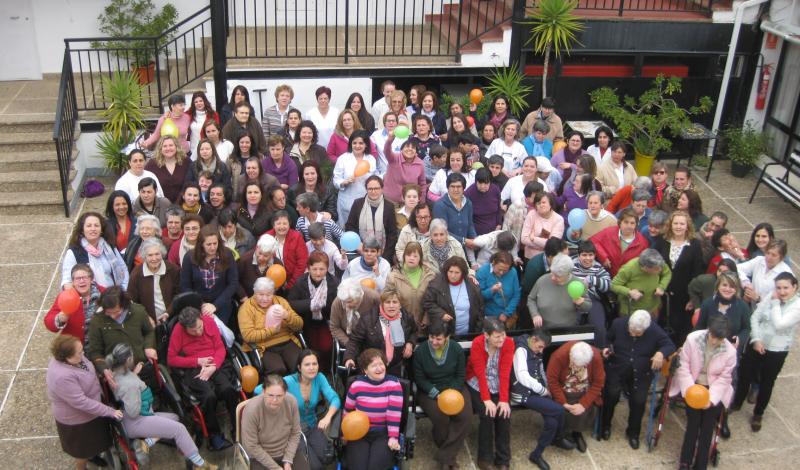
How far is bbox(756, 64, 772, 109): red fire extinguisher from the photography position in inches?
503

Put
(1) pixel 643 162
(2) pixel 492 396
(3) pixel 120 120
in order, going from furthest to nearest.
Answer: (1) pixel 643 162, (3) pixel 120 120, (2) pixel 492 396

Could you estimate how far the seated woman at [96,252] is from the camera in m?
7.24

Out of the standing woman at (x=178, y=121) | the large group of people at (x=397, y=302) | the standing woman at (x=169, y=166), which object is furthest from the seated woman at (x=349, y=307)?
the standing woman at (x=178, y=121)

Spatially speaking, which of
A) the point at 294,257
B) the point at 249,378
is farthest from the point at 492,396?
the point at 294,257

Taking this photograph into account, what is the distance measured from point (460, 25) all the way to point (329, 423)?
7011mm

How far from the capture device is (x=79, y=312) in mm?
6730

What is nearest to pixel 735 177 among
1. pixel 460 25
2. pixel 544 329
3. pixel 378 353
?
pixel 460 25

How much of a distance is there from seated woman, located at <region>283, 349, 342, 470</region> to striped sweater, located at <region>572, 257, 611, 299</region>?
262 centimetres

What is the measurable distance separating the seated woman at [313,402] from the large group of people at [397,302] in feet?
0.06

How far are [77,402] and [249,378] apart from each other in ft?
4.31

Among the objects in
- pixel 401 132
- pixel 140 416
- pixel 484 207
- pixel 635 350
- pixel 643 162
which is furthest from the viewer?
pixel 643 162

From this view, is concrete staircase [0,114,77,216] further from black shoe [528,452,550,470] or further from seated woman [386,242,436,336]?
black shoe [528,452,550,470]

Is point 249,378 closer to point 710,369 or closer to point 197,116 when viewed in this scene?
point 710,369

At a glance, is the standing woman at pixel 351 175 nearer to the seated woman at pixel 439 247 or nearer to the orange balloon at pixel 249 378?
the seated woman at pixel 439 247
